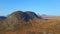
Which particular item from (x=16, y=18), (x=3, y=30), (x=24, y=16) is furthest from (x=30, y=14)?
(x=3, y=30)

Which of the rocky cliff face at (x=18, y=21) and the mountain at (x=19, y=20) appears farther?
the mountain at (x=19, y=20)

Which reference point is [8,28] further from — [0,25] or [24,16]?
[24,16]

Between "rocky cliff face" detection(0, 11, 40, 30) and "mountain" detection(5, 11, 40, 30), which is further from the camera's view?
"mountain" detection(5, 11, 40, 30)

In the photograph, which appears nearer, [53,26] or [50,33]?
[50,33]

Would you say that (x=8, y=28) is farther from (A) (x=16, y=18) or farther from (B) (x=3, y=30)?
(A) (x=16, y=18)

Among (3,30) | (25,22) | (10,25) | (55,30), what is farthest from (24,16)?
(55,30)

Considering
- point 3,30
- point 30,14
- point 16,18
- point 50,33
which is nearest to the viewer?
point 50,33

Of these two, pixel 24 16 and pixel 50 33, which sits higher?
pixel 24 16

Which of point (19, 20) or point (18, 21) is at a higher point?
point (19, 20)

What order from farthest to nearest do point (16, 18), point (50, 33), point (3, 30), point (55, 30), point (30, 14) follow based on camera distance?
point (30, 14), point (16, 18), point (3, 30), point (55, 30), point (50, 33)
